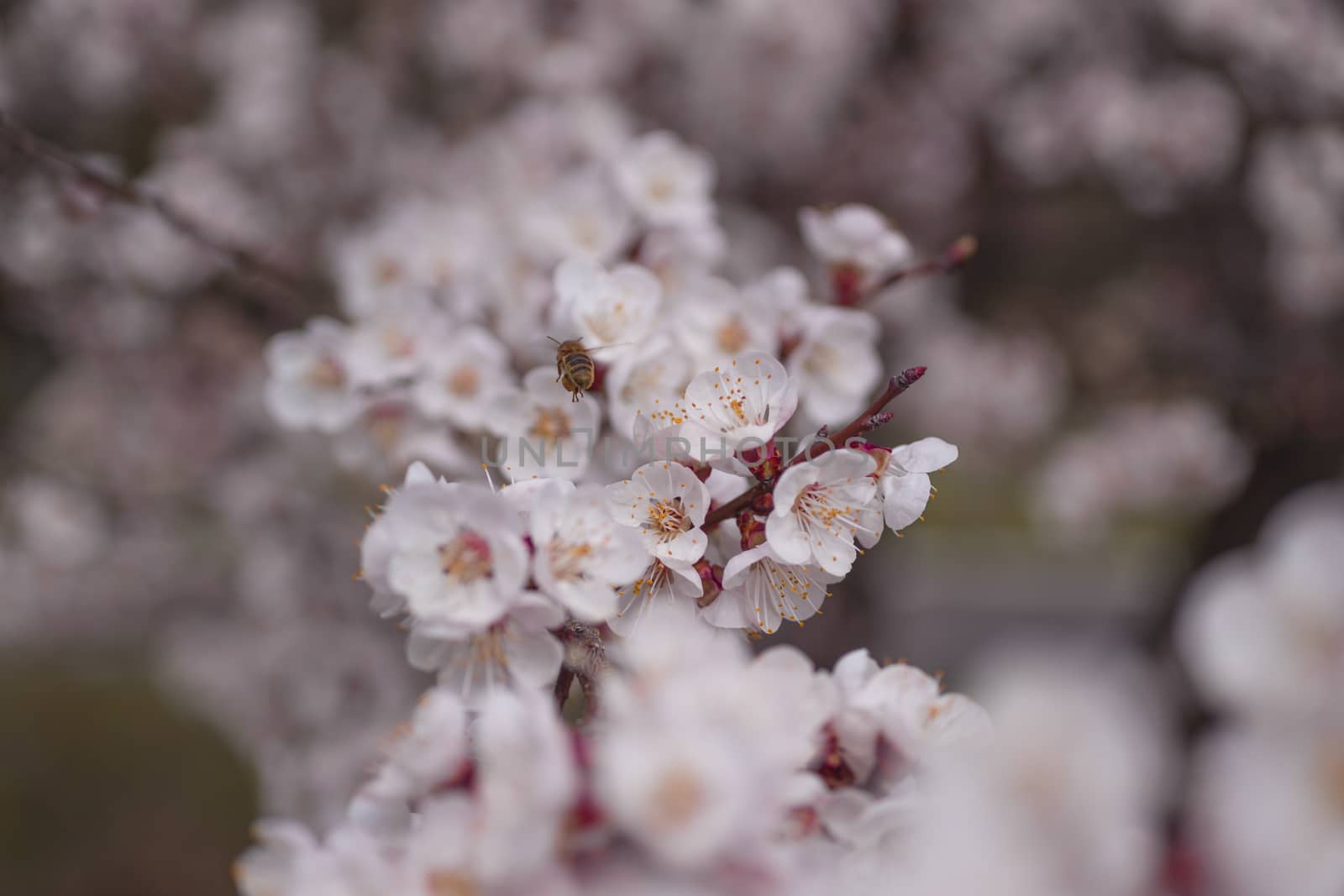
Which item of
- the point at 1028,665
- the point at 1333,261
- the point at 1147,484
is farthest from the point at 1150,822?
the point at 1147,484

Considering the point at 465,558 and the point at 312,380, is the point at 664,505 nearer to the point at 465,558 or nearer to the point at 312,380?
the point at 465,558

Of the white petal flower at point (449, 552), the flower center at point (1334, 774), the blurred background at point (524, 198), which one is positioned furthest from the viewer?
the blurred background at point (524, 198)

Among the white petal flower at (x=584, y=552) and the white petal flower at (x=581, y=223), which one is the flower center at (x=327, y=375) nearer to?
the white petal flower at (x=581, y=223)

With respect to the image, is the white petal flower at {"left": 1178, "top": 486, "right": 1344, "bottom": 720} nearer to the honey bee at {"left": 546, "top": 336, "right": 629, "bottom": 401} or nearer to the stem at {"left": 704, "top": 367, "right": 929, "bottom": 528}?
the stem at {"left": 704, "top": 367, "right": 929, "bottom": 528}

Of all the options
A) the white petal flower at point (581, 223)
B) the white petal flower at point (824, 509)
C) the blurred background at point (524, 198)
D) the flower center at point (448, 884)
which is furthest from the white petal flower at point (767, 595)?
the blurred background at point (524, 198)

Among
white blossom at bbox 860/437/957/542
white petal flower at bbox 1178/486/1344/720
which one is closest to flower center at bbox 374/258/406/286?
white blossom at bbox 860/437/957/542

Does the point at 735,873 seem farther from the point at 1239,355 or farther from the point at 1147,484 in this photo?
the point at 1147,484
